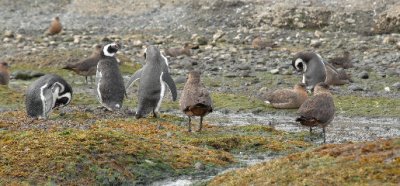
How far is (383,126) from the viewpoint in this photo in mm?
16781

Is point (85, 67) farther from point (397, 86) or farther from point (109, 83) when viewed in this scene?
point (397, 86)

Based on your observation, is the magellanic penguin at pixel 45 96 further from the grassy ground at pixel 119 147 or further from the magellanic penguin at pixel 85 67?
the magellanic penguin at pixel 85 67

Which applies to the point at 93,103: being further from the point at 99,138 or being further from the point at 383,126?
the point at 99,138

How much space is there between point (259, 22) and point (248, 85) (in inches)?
448

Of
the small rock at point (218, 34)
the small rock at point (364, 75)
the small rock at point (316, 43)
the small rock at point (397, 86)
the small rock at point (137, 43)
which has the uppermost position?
the small rock at point (218, 34)

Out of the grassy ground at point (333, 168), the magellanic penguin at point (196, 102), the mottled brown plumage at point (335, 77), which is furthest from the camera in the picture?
the mottled brown plumage at point (335, 77)

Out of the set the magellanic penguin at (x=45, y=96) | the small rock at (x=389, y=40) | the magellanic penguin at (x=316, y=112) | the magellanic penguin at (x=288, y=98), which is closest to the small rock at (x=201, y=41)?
the small rock at (x=389, y=40)

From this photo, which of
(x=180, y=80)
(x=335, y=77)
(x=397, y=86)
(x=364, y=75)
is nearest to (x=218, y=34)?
(x=180, y=80)

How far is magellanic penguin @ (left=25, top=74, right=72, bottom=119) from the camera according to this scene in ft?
52.8

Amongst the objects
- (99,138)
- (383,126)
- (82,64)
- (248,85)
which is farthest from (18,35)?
(99,138)

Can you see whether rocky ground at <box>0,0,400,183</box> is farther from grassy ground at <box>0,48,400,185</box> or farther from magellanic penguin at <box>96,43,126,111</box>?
grassy ground at <box>0,48,400,185</box>

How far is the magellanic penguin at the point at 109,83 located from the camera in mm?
17562

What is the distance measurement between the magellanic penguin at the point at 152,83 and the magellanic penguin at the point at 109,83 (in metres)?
0.54

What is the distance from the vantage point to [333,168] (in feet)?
29.0
